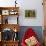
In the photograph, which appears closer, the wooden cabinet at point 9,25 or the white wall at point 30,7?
the wooden cabinet at point 9,25

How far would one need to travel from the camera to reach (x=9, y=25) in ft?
14.9

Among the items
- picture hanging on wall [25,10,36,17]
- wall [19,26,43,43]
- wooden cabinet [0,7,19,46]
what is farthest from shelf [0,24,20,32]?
picture hanging on wall [25,10,36,17]

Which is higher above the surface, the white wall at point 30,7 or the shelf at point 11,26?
the white wall at point 30,7

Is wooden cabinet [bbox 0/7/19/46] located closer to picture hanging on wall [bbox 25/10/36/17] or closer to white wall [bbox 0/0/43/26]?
white wall [bbox 0/0/43/26]

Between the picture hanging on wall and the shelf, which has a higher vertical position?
the picture hanging on wall

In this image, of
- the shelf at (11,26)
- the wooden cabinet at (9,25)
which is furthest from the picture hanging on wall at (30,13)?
the shelf at (11,26)

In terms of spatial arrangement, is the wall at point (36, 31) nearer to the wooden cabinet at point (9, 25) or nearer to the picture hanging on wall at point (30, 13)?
the wooden cabinet at point (9, 25)

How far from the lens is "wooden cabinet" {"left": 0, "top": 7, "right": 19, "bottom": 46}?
4.49 meters

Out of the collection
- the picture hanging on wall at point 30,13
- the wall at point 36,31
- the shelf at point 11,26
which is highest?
the picture hanging on wall at point 30,13

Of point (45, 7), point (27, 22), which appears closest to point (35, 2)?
point (45, 7)

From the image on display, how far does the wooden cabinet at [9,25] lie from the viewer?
4492 millimetres

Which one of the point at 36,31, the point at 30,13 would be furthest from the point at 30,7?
the point at 36,31

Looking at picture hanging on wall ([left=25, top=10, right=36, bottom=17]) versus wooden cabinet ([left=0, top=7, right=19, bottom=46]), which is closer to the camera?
wooden cabinet ([left=0, top=7, right=19, bottom=46])

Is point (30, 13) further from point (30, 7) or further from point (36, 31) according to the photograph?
point (36, 31)
